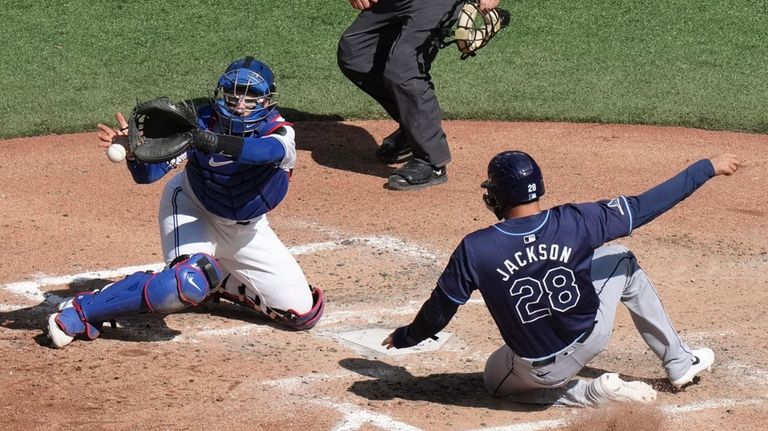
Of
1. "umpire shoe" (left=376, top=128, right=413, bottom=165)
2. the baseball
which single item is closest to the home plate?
the baseball

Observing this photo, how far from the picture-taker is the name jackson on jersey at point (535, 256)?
4875mm

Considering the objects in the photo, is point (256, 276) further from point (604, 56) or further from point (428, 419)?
point (604, 56)

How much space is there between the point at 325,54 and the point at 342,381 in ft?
20.1

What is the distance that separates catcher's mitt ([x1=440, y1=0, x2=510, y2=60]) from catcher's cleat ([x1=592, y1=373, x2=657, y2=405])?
160 inches

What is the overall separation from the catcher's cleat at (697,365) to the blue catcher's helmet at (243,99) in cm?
244

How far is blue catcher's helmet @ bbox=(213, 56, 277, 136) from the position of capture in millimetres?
5855

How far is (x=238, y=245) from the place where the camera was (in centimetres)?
616

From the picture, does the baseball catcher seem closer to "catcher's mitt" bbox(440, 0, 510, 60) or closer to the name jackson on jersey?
the name jackson on jersey

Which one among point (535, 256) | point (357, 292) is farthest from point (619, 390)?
point (357, 292)

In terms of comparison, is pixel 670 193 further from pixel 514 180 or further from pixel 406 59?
pixel 406 59

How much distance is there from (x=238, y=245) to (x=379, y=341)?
904 millimetres

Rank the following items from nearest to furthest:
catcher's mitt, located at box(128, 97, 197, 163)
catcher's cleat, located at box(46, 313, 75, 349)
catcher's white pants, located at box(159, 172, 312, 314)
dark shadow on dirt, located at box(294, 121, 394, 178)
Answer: catcher's mitt, located at box(128, 97, 197, 163) → catcher's cleat, located at box(46, 313, 75, 349) → catcher's white pants, located at box(159, 172, 312, 314) → dark shadow on dirt, located at box(294, 121, 394, 178)

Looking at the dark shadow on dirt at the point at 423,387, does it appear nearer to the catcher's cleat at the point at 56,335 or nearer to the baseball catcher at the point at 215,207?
the baseball catcher at the point at 215,207

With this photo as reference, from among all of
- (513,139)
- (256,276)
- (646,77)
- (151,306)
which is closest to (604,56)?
(646,77)
